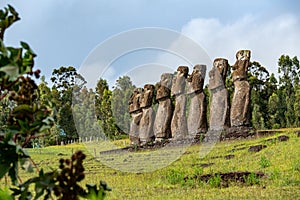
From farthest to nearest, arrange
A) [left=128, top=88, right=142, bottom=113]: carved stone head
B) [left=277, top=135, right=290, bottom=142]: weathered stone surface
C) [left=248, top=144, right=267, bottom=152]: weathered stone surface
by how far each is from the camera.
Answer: [left=128, top=88, right=142, bottom=113]: carved stone head < [left=277, top=135, right=290, bottom=142]: weathered stone surface < [left=248, top=144, right=267, bottom=152]: weathered stone surface

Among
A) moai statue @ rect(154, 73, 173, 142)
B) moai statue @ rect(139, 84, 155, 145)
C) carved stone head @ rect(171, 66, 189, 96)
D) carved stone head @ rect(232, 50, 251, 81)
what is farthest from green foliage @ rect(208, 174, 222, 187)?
moai statue @ rect(139, 84, 155, 145)

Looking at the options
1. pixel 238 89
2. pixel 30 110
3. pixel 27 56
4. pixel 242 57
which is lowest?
pixel 30 110

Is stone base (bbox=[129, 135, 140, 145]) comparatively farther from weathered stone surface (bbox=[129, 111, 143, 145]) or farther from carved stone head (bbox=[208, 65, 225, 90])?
carved stone head (bbox=[208, 65, 225, 90])

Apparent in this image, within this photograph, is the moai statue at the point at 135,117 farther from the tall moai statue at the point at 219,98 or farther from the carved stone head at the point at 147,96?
the tall moai statue at the point at 219,98

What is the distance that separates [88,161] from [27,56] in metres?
10.8

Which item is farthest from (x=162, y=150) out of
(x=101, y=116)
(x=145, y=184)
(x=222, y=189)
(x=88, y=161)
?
(x=101, y=116)

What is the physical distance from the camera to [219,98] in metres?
11.6

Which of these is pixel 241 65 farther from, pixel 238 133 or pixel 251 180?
pixel 251 180

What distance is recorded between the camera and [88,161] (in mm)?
11422

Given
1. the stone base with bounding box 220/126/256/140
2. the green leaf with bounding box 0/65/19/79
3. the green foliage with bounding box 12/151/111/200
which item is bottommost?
the green foliage with bounding box 12/151/111/200

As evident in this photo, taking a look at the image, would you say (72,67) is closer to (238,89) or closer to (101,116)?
(101,116)

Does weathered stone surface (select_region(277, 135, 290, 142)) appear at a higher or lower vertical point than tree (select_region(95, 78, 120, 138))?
lower

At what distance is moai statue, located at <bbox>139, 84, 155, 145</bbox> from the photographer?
43.4 feet

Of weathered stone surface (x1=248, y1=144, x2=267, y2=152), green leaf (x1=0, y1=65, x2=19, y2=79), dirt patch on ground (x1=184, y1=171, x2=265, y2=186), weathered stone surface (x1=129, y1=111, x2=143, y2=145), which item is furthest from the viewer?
weathered stone surface (x1=129, y1=111, x2=143, y2=145)
